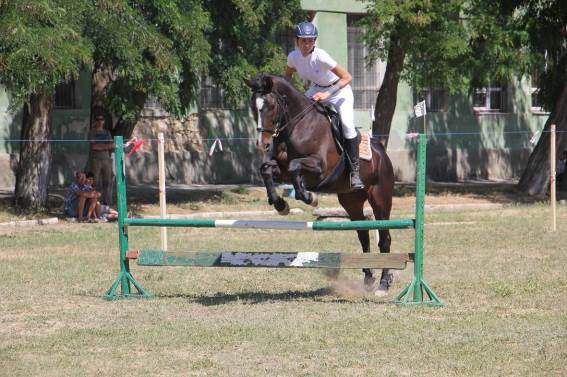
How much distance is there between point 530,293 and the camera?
1166cm

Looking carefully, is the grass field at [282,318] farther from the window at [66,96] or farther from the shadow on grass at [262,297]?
the window at [66,96]

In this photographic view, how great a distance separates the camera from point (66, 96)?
28.1 m

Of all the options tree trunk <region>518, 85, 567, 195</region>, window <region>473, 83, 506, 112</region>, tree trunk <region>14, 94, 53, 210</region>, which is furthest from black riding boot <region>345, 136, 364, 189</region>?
window <region>473, 83, 506, 112</region>

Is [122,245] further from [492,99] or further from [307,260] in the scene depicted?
[492,99]

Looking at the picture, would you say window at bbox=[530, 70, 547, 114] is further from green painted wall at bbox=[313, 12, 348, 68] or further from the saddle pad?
the saddle pad

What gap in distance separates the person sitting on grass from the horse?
10161 mm

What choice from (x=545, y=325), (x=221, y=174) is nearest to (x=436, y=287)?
(x=545, y=325)

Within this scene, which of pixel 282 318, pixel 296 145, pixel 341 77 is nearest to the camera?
pixel 282 318

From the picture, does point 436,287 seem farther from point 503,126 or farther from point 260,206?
point 503,126

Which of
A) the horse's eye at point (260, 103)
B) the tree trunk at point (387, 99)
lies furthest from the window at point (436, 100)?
the horse's eye at point (260, 103)

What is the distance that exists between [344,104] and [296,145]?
101 centimetres

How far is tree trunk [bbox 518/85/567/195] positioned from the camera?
27859 mm

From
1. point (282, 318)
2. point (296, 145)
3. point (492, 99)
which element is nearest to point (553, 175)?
point (296, 145)

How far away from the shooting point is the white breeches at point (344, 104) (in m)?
11.8
